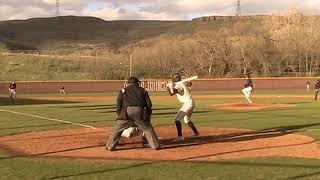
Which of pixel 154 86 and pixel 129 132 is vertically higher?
pixel 129 132

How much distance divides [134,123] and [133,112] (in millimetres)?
350

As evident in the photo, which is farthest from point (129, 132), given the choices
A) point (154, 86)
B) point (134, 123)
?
point (154, 86)

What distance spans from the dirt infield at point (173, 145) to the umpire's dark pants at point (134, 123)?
0.69 feet

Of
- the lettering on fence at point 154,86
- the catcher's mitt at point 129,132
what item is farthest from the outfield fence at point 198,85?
the catcher's mitt at point 129,132

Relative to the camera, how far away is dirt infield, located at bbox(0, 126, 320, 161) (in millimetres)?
11625

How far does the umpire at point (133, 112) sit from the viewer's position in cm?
1223

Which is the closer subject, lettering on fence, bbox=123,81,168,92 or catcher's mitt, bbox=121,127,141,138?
catcher's mitt, bbox=121,127,141,138

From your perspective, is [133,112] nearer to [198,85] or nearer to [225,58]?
[198,85]

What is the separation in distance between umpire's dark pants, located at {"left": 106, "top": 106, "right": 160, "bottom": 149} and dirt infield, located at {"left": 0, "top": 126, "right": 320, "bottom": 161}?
0.69ft

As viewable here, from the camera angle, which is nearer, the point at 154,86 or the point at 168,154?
the point at 168,154

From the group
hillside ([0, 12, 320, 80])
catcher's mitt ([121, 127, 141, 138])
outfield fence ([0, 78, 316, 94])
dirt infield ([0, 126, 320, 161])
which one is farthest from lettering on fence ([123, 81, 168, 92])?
catcher's mitt ([121, 127, 141, 138])

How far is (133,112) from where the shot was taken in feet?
40.1

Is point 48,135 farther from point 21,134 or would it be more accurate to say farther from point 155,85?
point 155,85

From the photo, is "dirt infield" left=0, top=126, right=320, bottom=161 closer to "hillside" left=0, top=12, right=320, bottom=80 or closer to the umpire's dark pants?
the umpire's dark pants
